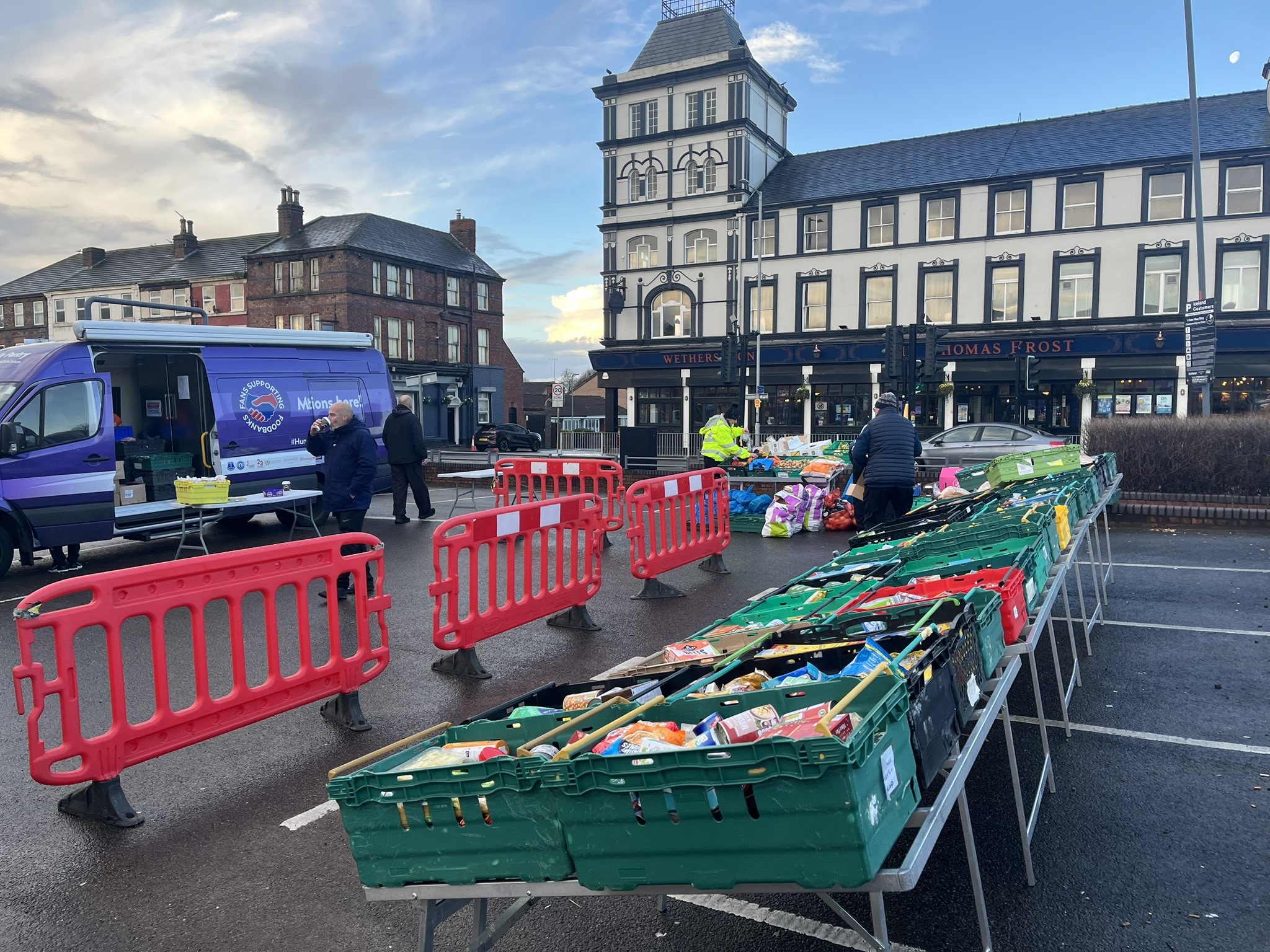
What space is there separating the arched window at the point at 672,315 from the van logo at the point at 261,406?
32.6m

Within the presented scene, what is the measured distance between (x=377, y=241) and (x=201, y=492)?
45.7 m

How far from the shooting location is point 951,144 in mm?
41500

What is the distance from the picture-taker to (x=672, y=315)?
149ft

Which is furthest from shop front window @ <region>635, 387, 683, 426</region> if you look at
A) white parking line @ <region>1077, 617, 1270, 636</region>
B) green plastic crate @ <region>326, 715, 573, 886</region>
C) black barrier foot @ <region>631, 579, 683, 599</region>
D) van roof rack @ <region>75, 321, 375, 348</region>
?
green plastic crate @ <region>326, 715, 573, 886</region>

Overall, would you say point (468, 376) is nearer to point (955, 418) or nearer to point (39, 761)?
point (955, 418)

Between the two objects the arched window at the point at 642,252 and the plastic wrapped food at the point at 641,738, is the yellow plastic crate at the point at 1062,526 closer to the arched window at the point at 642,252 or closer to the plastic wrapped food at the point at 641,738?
the plastic wrapped food at the point at 641,738

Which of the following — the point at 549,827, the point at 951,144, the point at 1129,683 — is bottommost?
the point at 1129,683

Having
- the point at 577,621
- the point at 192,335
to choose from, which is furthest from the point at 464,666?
the point at 192,335

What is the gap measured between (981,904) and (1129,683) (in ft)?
12.8

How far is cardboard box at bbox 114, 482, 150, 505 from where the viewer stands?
1210cm

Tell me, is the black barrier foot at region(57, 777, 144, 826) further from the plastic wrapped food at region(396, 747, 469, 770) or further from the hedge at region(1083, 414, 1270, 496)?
the hedge at region(1083, 414, 1270, 496)

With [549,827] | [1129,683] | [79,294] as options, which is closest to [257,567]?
[549,827]

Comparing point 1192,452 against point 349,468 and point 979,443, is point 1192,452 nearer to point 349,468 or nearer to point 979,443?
point 979,443

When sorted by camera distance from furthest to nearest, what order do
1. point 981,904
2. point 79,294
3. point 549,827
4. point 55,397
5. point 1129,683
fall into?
1. point 79,294
2. point 55,397
3. point 1129,683
4. point 981,904
5. point 549,827
